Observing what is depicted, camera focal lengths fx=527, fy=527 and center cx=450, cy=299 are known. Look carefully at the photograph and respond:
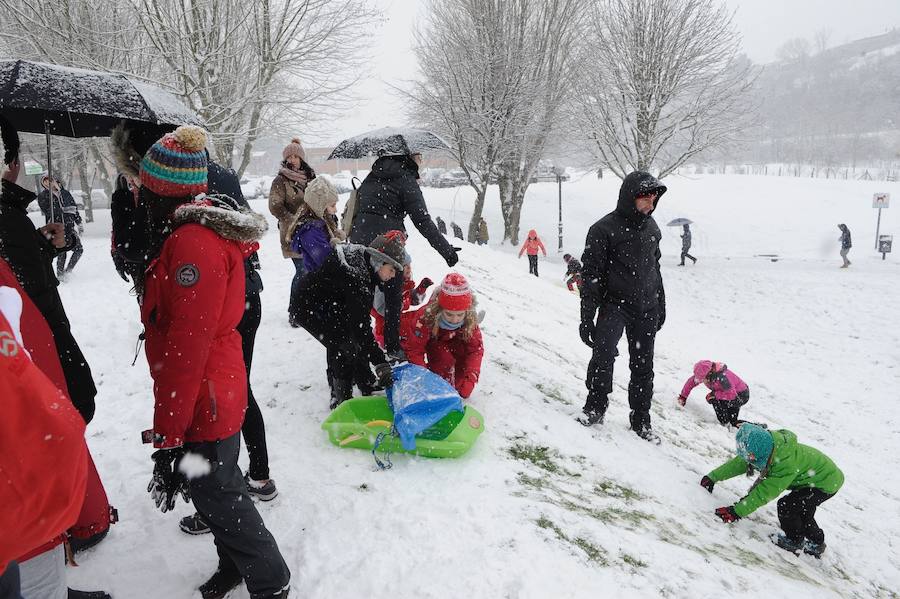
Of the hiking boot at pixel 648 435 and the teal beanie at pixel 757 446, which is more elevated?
the teal beanie at pixel 757 446

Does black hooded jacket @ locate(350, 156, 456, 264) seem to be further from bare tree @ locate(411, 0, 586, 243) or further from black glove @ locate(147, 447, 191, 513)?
bare tree @ locate(411, 0, 586, 243)

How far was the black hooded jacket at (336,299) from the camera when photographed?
12.3 feet

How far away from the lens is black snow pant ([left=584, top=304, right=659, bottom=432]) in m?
4.55

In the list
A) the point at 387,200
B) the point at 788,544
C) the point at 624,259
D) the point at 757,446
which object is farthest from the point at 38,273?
the point at 788,544

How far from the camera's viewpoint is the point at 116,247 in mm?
2895

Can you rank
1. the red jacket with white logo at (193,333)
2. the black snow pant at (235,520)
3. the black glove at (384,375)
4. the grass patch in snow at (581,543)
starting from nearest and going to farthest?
the red jacket with white logo at (193,333) < the black snow pant at (235,520) < the grass patch in snow at (581,543) < the black glove at (384,375)

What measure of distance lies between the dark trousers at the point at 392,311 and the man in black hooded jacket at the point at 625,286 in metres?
1.60

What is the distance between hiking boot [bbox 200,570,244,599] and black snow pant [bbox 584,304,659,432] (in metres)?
3.23

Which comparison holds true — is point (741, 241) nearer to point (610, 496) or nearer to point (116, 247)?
point (610, 496)

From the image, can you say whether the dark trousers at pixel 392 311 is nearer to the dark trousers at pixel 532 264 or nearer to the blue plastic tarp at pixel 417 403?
the blue plastic tarp at pixel 417 403

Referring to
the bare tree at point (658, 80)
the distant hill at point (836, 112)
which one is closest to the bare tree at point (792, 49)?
the distant hill at point (836, 112)

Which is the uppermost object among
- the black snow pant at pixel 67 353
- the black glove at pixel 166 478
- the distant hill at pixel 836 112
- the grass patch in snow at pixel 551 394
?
the distant hill at pixel 836 112

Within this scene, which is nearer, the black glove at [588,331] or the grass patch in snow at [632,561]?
the grass patch in snow at [632,561]

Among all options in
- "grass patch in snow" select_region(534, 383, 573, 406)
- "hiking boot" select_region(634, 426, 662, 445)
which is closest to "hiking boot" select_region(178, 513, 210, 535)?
"grass patch in snow" select_region(534, 383, 573, 406)
